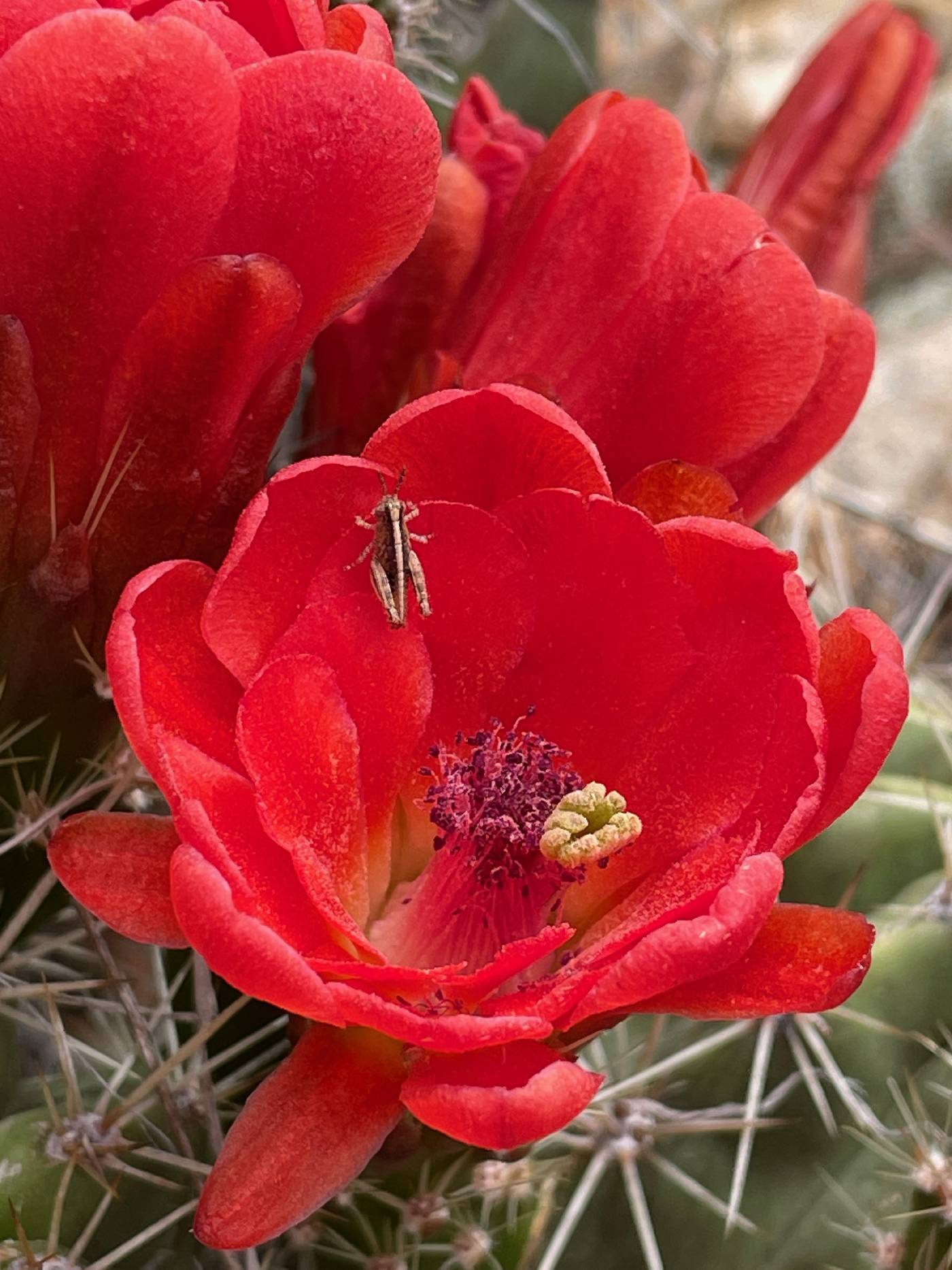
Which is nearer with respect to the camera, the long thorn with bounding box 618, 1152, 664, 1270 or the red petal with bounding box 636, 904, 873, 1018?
the red petal with bounding box 636, 904, 873, 1018

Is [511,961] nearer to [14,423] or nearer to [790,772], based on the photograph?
[790,772]

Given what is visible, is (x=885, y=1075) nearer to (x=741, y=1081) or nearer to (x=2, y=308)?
(x=741, y=1081)

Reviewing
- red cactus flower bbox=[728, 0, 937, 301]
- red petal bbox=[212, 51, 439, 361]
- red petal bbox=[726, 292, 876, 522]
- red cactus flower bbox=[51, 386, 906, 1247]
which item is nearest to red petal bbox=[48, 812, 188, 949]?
red cactus flower bbox=[51, 386, 906, 1247]

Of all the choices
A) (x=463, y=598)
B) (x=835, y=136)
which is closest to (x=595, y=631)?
A: (x=463, y=598)

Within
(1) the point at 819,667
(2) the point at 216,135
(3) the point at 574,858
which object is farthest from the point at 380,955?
(2) the point at 216,135

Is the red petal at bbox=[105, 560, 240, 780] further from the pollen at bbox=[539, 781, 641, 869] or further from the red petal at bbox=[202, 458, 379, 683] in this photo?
the pollen at bbox=[539, 781, 641, 869]

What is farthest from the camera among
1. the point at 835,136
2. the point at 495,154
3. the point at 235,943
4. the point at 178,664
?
the point at 835,136

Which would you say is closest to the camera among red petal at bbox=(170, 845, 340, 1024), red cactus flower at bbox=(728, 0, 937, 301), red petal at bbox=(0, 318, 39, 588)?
red petal at bbox=(170, 845, 340, 1024)
